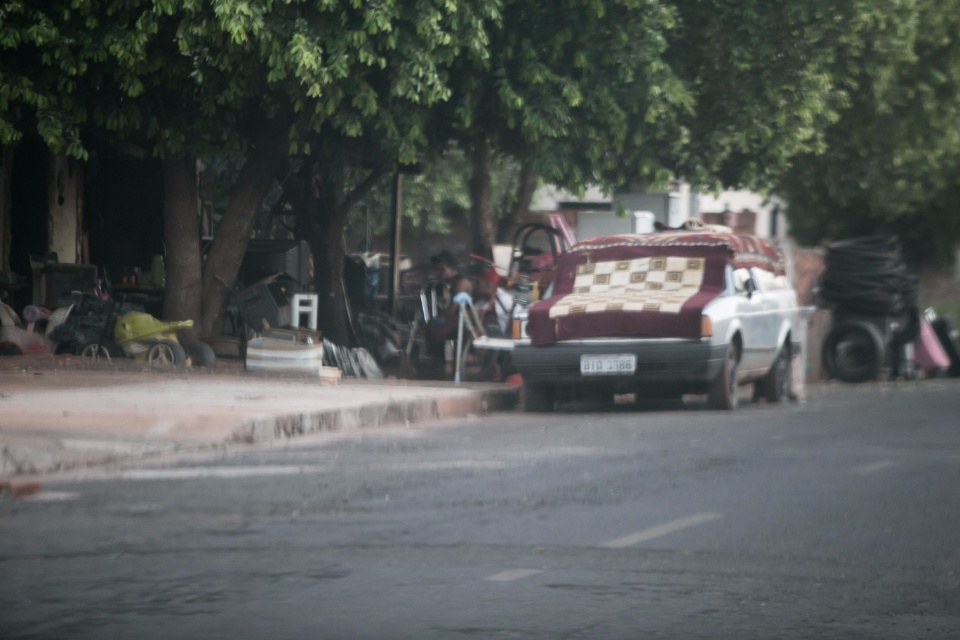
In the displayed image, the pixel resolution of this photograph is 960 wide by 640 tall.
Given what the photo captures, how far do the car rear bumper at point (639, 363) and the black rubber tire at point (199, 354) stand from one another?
14.7 ft

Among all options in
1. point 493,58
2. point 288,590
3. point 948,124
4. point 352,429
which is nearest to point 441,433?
point 352,429

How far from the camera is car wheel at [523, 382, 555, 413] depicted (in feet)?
48.1

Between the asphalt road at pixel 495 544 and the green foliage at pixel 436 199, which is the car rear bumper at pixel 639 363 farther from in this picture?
the green foliage at pixel 436 199

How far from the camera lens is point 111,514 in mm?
7336

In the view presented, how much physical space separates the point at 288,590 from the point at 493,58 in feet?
45.1

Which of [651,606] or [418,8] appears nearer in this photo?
[651,606]

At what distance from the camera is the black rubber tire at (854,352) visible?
21969mm

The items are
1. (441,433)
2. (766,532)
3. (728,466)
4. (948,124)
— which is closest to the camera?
(766,532)

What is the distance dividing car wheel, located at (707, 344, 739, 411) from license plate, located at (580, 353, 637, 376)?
32.6 inches

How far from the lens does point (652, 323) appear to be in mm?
14055

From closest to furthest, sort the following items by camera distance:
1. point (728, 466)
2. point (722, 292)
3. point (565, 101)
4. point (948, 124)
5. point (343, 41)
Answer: point (728, 466), point (722, 292), point (343, 41), point (565, 101), point (948, 124)

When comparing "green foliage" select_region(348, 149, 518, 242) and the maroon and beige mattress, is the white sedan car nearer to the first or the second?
the maroon and beige mattress

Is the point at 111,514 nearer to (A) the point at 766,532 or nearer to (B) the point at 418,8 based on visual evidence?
(A) the point at 766,532

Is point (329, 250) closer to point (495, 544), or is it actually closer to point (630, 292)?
point (630, 292)
